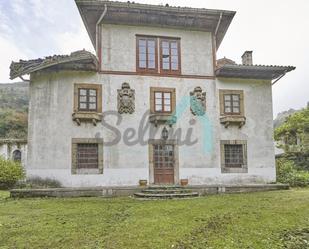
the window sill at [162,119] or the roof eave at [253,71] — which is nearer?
the window sill at [162,119]

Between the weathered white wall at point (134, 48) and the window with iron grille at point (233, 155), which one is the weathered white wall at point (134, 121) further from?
the window with iron grille at point (233, 155)

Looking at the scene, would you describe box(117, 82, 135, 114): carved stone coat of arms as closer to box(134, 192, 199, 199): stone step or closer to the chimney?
box(134, 192, 199, 199): stone step

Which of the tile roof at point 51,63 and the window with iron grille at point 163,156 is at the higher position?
the tile roof at point 51,63

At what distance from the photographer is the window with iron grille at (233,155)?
1446 centimetres

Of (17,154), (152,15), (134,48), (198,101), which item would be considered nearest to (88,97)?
(134,48)

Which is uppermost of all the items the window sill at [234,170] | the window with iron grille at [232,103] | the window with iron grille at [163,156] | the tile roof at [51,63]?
the tile roof at [51,63]

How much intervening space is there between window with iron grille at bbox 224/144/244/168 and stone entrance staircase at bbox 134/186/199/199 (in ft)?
10.3

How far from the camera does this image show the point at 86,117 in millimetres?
13195

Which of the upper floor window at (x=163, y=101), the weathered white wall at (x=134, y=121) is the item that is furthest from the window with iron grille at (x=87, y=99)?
the upper floor window at (x=163, y=101)

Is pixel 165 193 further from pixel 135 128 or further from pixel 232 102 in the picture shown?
pixel 232 102

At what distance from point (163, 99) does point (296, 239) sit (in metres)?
9.90

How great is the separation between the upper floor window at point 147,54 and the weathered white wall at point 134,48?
26 cm

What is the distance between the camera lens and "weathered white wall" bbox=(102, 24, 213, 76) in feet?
46.4

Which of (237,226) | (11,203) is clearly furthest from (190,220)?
(11,203)
